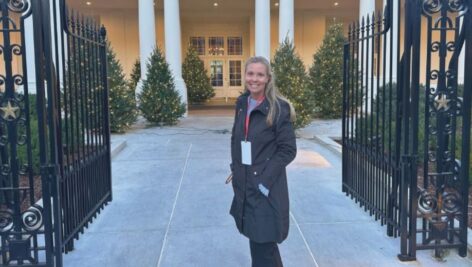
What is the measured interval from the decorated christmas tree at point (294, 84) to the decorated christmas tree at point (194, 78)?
42.0 ft

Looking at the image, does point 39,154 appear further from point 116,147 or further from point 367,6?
point 367,6

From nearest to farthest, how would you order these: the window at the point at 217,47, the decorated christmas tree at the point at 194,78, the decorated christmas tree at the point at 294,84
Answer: the decorated christmas tree at the point at 294,84, the decorated christmas tree at the point at 194,78, the window at the point at 217,47

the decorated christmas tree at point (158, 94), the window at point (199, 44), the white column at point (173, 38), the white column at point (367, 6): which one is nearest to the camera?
the decorated christmas tree at point (158, 94)

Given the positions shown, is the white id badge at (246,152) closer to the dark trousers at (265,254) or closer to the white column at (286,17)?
the dark trousers at (265,254)

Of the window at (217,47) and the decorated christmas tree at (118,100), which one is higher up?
the window at (217,47)

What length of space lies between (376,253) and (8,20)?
365 cm

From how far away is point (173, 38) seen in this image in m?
17.4

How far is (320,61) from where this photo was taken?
1554 centimetres

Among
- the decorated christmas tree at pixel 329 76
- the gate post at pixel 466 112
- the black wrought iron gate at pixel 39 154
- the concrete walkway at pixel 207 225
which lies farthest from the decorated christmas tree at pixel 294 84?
the black wrought iron gate at pixel 39 154

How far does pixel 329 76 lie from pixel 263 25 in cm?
366

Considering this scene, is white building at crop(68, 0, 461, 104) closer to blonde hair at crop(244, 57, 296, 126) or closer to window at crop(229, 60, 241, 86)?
window at crop(229, 60, 241, 86)

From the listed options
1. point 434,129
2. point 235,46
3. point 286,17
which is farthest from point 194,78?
point 434,129

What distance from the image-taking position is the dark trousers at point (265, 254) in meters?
3.06

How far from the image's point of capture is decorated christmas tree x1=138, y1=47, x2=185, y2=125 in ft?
45.6
